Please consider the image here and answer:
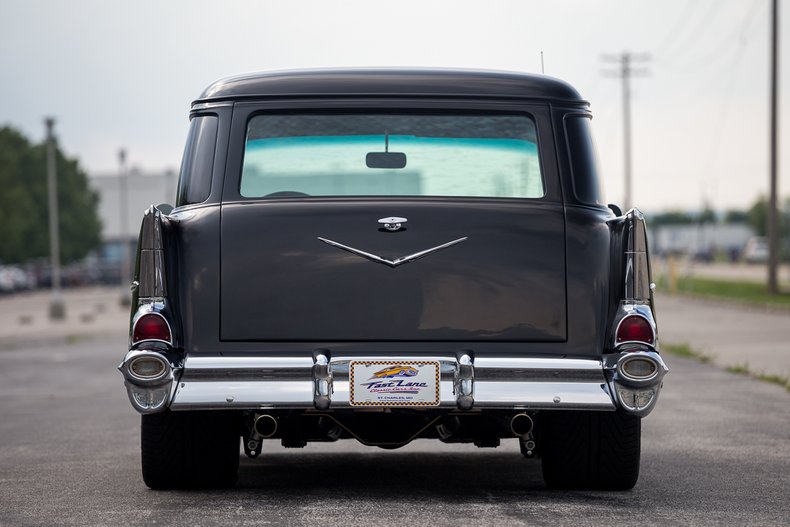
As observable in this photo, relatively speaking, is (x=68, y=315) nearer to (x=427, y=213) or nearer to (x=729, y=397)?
(x=729, y=397)

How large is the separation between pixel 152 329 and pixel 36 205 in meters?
86.8

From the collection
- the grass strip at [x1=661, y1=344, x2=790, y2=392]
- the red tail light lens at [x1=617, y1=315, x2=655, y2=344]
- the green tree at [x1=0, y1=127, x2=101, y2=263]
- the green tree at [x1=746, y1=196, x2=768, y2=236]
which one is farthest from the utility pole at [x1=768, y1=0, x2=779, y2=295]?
the green tree at [x1=746, y1=196, x2=768, y2=236]

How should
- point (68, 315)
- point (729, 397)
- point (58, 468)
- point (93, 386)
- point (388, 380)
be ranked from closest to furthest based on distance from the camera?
point (388, 380) → point (58, 468) → point (729, 397) → point (93, 386) → point (68, 315)

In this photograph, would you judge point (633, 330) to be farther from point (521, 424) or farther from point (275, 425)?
point (275, 425)

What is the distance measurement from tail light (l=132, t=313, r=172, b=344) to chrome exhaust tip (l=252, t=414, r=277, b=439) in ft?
2.14

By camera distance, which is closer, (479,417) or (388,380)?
(388,380)

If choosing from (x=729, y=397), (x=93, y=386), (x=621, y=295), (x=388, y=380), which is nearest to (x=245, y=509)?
(x=388, y=380)

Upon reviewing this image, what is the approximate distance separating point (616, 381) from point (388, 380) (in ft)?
3.45

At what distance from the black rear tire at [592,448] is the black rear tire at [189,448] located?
1629 mm

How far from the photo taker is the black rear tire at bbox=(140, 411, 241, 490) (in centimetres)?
653

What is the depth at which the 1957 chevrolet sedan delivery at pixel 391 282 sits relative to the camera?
19.7 ft

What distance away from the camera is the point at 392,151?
6.57 meters

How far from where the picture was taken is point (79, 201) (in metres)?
95.9

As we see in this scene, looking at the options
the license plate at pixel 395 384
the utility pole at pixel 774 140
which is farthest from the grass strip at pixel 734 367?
the utility pole at pixel 774 140
